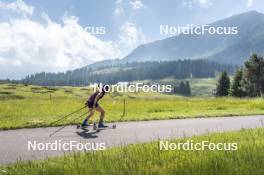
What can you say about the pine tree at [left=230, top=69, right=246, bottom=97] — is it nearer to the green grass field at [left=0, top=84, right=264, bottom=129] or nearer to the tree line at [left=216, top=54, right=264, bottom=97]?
the tree line at [left=216, top=54, right=264, bottom=97]

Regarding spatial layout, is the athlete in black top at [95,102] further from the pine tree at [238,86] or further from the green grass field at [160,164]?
the pine tree at [238,86]

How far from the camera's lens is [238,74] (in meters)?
87.3

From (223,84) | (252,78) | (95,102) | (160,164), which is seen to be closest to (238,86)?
(252,78)

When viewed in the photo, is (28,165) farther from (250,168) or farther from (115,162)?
(250,168)

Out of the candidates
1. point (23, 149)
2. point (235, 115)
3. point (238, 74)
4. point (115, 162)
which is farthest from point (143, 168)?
point (238, 74)

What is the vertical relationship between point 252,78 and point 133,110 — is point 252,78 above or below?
above

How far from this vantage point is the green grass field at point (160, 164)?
6.79 m

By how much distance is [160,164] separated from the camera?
772cm

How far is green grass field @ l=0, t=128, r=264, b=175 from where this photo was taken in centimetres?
679

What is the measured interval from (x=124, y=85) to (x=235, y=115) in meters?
11.0

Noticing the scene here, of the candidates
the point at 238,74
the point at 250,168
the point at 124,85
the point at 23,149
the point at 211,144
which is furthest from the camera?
the point at 238,74

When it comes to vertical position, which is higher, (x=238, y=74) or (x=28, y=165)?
(x=238, y=74)

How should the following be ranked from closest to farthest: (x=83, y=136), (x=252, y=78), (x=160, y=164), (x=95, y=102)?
(x=160, y=164) < (x=83, y=136) < (x=95, y=102) < (x=252, y=78)

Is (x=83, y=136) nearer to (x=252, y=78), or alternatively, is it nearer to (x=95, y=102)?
(x=95, y=102)
